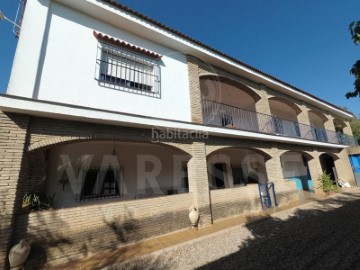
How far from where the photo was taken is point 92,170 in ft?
27.2

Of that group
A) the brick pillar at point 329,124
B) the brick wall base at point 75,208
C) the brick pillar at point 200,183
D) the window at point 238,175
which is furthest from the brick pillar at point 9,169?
the brick pillar at point 329,124

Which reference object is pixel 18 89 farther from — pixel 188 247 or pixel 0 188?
pixel 188 247

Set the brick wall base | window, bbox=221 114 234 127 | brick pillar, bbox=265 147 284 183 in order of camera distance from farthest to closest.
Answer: window, bbox=221 114 234 127 < brick pillar, bbox=265 147 284 183 < the brick wall base

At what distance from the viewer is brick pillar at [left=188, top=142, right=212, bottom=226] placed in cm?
693

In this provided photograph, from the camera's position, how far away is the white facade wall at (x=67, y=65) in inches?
190

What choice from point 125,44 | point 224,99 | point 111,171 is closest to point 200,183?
point 111,171

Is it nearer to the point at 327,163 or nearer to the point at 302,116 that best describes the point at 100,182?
the point at 302,116

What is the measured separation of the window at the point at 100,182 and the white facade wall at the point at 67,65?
3843mm

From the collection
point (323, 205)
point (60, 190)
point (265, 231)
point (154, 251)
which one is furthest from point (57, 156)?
point (323, 205)

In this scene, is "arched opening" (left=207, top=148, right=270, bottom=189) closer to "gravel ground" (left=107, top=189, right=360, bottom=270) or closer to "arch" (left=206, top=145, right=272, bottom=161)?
"arch" (left=206, top=145, right=272, bottom=161)

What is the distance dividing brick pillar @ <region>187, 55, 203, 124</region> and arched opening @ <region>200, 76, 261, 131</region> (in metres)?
0.91

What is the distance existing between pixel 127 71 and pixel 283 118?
1117 cm

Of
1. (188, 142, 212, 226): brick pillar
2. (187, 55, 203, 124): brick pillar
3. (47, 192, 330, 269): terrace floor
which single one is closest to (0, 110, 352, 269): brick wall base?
(188, 142, 212, 226): brick pillar

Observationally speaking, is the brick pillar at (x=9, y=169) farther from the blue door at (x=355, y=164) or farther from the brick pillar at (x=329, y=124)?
the blue door at (x=355, y=164)
